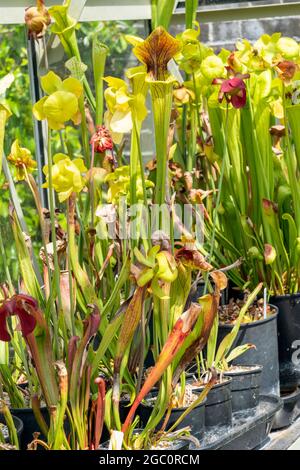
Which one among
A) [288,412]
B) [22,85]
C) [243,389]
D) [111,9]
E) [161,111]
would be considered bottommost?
[288,412]

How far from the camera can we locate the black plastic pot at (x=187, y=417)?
1335 mm

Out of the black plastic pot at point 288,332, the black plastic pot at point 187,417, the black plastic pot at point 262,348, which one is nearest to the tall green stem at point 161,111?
the black plastic pot at point 187,417

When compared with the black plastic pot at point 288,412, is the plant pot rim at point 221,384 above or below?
above

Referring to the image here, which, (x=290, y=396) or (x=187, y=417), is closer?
(x=187, y=417)

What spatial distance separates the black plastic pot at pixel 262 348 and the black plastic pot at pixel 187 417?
0.91 ft

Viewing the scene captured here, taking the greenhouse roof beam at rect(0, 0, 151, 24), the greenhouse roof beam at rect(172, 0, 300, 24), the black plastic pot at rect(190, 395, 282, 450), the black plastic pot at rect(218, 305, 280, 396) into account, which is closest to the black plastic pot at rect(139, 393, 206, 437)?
the black plastic pot at rect(190, 395, 282, 450)

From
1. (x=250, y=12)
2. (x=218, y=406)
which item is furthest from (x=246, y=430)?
(x=250, y=12)

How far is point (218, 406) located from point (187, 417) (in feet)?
0.39

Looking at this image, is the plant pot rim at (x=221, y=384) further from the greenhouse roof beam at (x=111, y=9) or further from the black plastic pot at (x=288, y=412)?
the greenhouse roof beam at (x=111, y=9)

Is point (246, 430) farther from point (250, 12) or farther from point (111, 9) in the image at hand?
point (250, 12)

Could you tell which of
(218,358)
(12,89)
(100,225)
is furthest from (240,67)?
(12,89)

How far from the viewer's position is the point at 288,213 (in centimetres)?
190

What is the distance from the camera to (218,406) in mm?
1454
